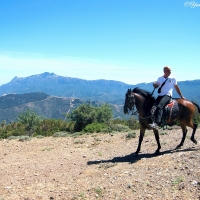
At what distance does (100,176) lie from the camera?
8.41m

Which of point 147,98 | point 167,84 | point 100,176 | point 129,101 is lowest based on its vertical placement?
point 100,176

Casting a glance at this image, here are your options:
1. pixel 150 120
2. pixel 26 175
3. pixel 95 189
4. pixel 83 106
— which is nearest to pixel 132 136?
pixel 150 120

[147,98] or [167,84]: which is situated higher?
[167,84]

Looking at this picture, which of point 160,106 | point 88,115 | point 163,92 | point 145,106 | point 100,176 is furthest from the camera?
point 88,115

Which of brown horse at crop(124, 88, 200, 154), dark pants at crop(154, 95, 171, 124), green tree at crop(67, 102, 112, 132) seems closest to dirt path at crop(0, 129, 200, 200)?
brown horse at crop(124, 88, 200, 154)

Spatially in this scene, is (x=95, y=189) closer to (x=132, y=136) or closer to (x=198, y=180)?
(x=198, y=180)

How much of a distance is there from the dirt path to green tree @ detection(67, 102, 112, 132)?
48.7 feet

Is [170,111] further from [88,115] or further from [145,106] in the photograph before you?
[88,115]

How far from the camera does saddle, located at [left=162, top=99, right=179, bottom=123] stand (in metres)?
9.99

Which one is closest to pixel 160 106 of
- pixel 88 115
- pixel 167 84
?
pixel 167 84

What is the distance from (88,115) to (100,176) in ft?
65.3

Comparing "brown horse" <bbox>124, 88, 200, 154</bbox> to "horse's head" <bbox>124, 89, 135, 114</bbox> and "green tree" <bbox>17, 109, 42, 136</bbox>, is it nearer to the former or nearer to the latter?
"horse's head" <bbox>124, 89, 135, 114</bbox>

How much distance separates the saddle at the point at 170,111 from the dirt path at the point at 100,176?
54.6 inches

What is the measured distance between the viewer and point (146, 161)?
361 inches
